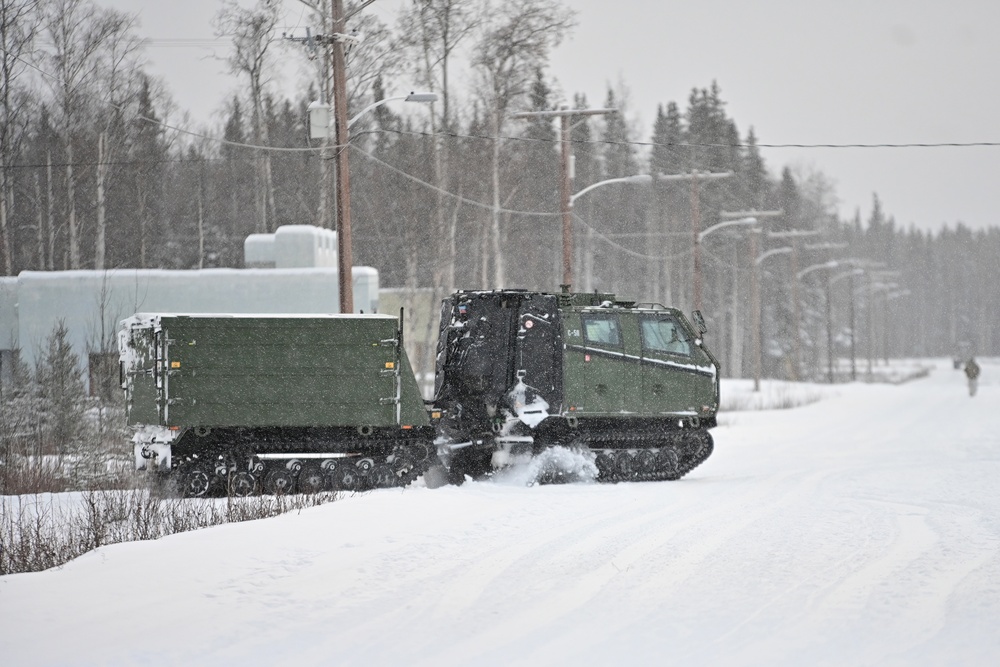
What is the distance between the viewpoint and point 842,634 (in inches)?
301

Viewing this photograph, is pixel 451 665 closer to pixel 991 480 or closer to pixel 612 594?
pixel 612 594

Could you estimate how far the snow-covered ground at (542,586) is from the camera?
721 cm

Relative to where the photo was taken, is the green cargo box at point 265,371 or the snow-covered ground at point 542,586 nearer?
the snow-covered ground at point 542,586

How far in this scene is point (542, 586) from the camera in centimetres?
920

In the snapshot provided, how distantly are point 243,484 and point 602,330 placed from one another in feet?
18.5

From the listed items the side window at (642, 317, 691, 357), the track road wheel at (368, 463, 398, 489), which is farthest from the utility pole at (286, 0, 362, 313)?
the side window at (642, 317, 691, 357)

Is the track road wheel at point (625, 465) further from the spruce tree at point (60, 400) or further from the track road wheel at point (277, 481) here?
the spruce tree at point (60, 400)

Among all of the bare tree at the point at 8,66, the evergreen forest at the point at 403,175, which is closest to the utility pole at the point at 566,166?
the evergreen forest at the point at 403,175

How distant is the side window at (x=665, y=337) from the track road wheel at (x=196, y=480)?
6540 mm

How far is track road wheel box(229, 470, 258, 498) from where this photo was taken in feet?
49.9

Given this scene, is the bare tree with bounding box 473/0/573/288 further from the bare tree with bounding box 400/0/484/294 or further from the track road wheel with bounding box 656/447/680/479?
the track road wheel with bounding box 656/447/680/479

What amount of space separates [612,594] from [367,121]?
44578 millimetres

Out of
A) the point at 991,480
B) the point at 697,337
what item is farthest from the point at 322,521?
the point at 991,480

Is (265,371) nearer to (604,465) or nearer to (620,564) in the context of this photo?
(604,465)
